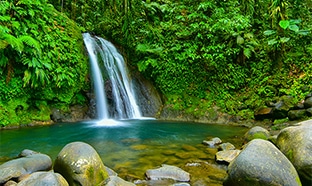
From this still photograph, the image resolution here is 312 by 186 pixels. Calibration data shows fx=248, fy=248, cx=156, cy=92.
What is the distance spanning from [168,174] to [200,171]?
665 mm

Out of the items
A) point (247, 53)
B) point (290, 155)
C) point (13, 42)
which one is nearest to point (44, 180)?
point (290, 155)

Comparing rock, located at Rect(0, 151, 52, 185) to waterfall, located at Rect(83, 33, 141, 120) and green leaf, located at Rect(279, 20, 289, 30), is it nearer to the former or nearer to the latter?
waterfall, located at Rect(83, 33, 141, 120)

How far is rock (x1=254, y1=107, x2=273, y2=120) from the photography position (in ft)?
28.7

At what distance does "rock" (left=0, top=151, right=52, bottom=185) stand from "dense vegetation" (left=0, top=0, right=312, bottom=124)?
15.3ft

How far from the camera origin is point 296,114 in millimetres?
7637

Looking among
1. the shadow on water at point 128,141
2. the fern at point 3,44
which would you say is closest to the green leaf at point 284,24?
the shadow on water at point 128,141

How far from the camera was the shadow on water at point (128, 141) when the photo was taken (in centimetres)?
496

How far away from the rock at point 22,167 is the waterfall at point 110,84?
6.23 metres

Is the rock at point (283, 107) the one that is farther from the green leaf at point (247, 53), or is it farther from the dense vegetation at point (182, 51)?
the green leaf at point (247, 53)

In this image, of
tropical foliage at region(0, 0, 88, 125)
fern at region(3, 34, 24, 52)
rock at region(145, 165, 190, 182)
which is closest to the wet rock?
rock at region(145, 165, 190, 182)

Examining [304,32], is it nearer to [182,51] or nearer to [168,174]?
[182,51]

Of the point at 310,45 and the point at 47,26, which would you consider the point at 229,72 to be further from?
the point at 47,26

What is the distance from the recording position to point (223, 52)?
35.1ft

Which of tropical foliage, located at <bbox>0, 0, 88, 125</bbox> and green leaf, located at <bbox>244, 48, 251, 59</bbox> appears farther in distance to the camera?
green leaf, located at <bbox>244, 48, 251, 59</bbox>
